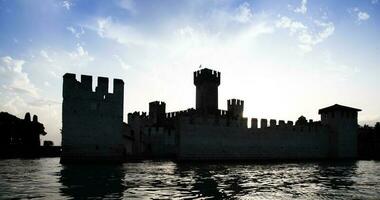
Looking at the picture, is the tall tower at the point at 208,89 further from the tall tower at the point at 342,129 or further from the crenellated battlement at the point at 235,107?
the tall tower at the point at 342,129

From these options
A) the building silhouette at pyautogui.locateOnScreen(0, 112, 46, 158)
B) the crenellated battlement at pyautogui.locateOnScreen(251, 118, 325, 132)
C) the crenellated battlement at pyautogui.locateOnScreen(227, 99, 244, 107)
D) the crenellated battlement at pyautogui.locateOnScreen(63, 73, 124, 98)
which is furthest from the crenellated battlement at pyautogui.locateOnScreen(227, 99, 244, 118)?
the crenellated battlement at pyautogui.locateOnScreen(63, 73, 124, 98)

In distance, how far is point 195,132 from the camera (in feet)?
104

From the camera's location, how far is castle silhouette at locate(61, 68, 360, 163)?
26438 millimetres

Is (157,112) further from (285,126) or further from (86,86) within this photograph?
(86,86)

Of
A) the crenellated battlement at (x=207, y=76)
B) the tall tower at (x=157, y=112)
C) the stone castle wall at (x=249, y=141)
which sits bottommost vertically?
the stone castle wall at (x=249, y=141)

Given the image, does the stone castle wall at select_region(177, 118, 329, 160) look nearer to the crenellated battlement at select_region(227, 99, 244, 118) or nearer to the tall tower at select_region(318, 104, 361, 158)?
the tall tower at select_region(318, 104, 361, 158)

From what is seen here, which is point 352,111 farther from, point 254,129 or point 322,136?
point 254,129

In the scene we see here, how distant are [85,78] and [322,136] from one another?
2644 centimetres

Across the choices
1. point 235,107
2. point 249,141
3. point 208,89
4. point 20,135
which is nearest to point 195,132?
point 249,141

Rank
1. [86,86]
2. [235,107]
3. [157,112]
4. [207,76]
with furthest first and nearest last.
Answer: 1. [235,107]
2. [157,112]
3. [207,76]
4. [86,86]

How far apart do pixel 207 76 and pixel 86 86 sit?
2548cm

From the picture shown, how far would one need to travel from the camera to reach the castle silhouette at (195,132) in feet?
86.7

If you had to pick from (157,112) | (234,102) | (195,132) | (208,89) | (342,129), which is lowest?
(195,132)

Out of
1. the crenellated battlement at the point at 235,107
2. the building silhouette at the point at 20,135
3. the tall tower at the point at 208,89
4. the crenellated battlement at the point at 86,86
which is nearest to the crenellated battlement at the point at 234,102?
the crenellated battlement at the point at 235,107
